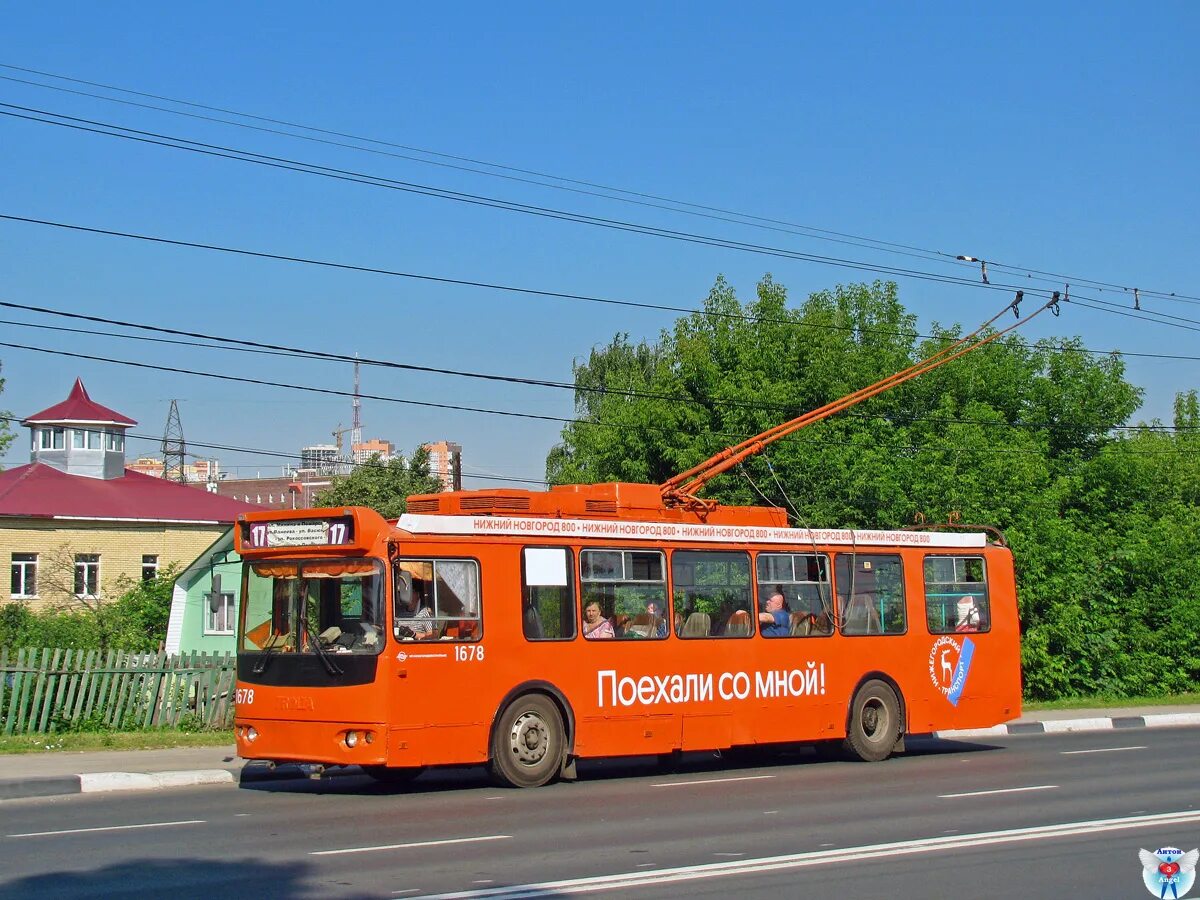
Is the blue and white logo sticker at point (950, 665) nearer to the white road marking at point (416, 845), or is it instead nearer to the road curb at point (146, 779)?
the road curb at point (146, 779)

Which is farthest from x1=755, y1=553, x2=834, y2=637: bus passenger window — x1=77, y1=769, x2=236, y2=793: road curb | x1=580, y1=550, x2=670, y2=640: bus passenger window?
x1=77, y1=769, x2=236, y2=793: road curb

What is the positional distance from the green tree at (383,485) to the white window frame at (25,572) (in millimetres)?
10749

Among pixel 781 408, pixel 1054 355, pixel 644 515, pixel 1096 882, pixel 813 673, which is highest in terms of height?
pixel 1054 355

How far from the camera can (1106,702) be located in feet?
100

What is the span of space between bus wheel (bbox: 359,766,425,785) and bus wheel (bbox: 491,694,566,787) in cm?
126

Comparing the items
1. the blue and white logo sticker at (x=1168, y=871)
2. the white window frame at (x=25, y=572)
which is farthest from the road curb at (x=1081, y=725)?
the white window frame at (x=25, y=572)

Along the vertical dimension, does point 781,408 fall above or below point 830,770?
above

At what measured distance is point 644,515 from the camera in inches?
673

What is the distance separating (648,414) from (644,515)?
22.0 meters

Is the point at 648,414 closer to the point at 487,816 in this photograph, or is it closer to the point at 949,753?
the point at 949,753

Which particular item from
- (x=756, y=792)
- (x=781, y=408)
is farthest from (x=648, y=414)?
(x=756, y=792)

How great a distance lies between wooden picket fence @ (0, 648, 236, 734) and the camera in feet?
64.6

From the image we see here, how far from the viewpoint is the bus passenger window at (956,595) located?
1922 cm

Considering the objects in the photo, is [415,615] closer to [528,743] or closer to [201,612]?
[528,743]
